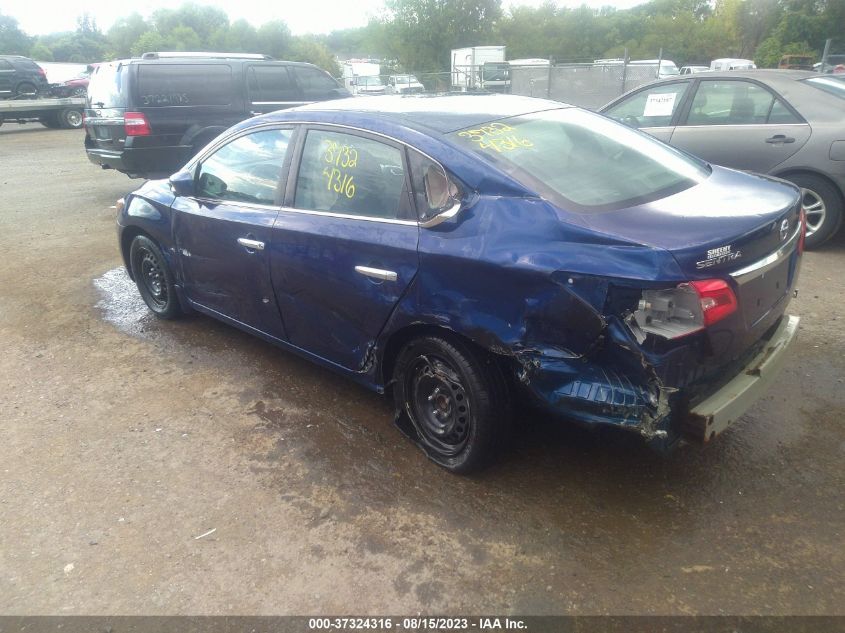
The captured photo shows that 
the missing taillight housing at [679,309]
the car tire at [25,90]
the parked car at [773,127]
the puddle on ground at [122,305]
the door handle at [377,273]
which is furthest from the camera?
the car tire at [25,90]

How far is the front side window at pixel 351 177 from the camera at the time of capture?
3.10m

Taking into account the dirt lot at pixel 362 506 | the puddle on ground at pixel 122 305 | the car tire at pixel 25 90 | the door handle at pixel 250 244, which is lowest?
the puddle on ground at pixel 122 305

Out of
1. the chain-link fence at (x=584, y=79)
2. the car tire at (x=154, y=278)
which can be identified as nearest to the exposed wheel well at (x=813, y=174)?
the car tire at (x=154, y=278)

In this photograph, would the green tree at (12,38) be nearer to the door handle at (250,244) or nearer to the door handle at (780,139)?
the door handle at (250,244)

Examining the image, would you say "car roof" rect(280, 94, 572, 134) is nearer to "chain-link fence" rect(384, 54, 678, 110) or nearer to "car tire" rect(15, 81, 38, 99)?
"chain-link fence" rect(384, 54, 678, 110)

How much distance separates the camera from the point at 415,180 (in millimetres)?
2998

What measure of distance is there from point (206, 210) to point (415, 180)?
1.75 meters

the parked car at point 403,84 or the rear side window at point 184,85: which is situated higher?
the rear side window at point 184,85

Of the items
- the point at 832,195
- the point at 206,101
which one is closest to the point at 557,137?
the point at 832,195

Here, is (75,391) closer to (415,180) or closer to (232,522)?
(232,522)

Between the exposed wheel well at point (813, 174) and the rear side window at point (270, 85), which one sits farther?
the rear side window at point (270, 85)

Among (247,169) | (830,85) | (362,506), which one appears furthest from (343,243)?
(830,85)

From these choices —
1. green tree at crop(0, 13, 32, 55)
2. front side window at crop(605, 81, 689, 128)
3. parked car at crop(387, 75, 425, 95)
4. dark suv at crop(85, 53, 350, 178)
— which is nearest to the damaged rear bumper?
front side window at crop(605, 81, 689, 128)

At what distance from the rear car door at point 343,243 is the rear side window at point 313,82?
7647mm
